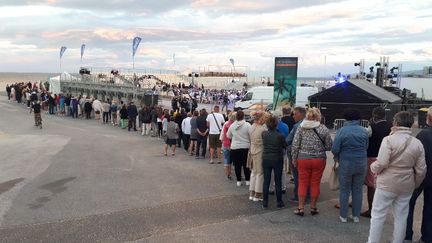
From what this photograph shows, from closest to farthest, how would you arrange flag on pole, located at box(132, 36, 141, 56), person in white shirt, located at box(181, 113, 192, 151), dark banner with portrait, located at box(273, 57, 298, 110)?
person in white shirt, located at box(181, 113, 192, 151) < dark banner with portrait, located at box(273, 57, 298, 110) < flag on pole, located at box(132, 36, 141, 56)

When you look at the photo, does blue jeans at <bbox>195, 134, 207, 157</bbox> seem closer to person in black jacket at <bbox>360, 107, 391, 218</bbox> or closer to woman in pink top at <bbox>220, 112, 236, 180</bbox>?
woman in pink top at <bbox>220, 112, 236, 180</bbox>

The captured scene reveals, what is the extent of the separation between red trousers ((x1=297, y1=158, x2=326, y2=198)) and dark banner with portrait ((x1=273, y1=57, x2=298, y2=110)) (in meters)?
8.49

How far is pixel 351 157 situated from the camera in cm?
636


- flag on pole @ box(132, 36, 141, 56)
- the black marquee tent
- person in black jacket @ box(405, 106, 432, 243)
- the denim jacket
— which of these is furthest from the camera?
flag on pole @ box(132, 36, 141, 56)

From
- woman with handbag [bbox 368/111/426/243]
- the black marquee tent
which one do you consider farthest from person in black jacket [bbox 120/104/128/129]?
woman with handbag [bbox 368/111/426/243]

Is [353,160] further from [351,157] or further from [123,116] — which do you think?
[123,116]

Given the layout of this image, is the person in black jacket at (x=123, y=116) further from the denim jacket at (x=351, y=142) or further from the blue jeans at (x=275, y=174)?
the denim jacket at (x=351, y=142)

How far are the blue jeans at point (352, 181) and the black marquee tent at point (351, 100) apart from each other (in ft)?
42.9

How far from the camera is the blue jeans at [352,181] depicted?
6.40 meters

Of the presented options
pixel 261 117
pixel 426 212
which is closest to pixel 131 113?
pixel 261 117

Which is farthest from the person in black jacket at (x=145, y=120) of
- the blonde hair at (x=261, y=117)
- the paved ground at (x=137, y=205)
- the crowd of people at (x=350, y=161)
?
the blonde hair at (x=261, y=117)

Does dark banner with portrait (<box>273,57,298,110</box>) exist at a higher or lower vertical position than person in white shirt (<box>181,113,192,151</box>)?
higher

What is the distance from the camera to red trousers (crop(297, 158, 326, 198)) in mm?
6668

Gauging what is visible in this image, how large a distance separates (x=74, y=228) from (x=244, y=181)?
13.1 ft
